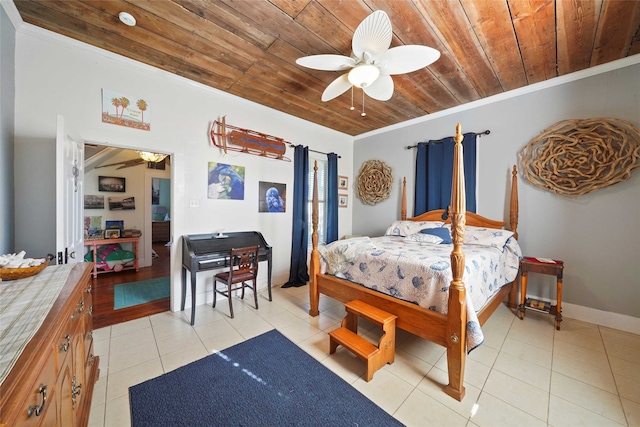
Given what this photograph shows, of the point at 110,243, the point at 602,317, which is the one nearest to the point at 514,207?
the point at 602,317

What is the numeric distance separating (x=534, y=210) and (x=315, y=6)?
334cm

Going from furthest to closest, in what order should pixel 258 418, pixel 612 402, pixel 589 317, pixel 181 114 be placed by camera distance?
pixel 181 114
pixel 589 317
pixel 612 402
pixel 258 418

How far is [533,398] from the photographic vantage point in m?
1.65

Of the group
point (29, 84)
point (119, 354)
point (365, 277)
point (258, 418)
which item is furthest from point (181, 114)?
point (258, 418)

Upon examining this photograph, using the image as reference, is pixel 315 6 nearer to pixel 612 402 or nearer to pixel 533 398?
pixel 533 398

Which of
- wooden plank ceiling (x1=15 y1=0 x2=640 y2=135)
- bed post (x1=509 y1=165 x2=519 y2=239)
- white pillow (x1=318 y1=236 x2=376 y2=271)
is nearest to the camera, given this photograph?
wooden plank ceiling (x1=15 y1=0 x2=640 y2=135)

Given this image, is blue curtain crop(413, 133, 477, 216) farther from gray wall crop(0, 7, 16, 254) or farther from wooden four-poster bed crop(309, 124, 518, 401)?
gray wall crop(0, 7, 16, 254)

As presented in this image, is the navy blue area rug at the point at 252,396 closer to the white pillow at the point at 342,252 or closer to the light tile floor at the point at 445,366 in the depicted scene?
the light tile floor at the point at 445,366

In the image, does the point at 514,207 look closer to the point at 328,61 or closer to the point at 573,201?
the point at 573,201

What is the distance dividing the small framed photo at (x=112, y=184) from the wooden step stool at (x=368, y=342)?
17.3 ft

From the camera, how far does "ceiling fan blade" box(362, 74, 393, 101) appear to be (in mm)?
2160

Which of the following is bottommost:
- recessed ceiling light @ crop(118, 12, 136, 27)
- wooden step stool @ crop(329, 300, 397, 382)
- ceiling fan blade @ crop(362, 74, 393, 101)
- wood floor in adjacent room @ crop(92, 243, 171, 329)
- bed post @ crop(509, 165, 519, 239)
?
wood floor in adjacent room @ crop(92, 243, 171, 329)

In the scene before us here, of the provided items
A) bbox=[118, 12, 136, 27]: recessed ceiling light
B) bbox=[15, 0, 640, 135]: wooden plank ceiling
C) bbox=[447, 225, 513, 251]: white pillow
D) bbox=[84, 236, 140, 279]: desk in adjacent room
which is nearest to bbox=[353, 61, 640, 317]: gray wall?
bbox=[15, 0, 640, 135]: wooden plank ceiling

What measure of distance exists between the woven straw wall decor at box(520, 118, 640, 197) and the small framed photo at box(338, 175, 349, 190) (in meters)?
2.77
